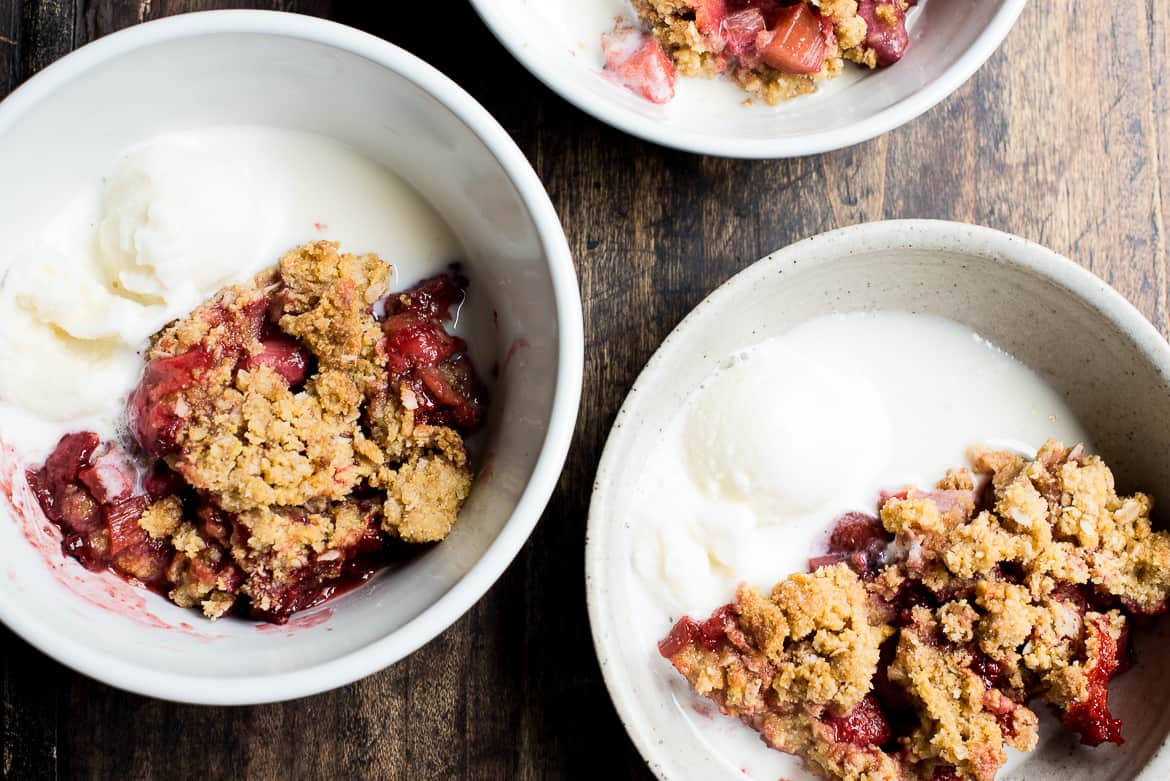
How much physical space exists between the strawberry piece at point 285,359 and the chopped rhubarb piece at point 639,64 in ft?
2.04

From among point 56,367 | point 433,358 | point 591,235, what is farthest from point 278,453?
point 591,235

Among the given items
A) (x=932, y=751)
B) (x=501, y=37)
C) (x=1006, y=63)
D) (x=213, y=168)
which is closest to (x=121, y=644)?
(x=213, y=168)

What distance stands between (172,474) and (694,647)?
2.49ft

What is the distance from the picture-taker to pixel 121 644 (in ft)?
4.11

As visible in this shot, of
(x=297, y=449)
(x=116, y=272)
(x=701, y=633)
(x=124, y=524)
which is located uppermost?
(x=116, y=272)

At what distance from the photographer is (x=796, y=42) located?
1.49 m

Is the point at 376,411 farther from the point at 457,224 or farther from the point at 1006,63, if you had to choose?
the point at 1006,63

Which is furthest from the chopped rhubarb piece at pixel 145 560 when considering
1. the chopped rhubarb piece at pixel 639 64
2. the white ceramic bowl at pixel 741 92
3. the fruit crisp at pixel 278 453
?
the chopped rhubarb piece at pixel 639 64

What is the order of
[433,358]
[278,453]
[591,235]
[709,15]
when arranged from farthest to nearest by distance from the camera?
[591,235]
[709,15]
[433,358]
[278,453]

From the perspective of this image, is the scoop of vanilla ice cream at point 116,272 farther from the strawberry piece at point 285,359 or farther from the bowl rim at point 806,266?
the bowl rim at point 806,266

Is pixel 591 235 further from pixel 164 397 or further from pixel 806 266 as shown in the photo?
pixel 164 397

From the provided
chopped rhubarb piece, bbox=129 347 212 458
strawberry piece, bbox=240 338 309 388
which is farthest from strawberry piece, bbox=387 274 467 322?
chopped rhubarb piece, bbox=129 347 212 458

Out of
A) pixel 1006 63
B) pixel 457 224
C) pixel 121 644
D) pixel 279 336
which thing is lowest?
pixel 121 644

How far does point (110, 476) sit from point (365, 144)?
1.89ft
